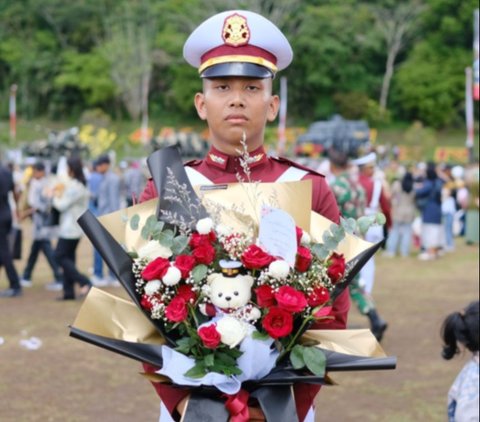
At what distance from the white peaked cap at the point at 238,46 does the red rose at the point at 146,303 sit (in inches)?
30.3

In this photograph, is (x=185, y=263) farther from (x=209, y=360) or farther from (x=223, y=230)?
(x=209, y=360)

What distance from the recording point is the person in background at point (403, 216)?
16.7 m

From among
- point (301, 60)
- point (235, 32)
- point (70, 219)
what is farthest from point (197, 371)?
point (301, 60)

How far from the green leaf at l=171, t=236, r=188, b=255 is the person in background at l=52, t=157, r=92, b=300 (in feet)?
28.3

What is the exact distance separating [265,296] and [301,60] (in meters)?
56.4

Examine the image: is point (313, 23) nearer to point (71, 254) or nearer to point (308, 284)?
point (71, 254)

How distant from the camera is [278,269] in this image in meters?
2.55

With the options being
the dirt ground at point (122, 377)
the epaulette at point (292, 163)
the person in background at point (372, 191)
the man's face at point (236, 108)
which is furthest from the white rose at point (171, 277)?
the person in background at point (372, 191)

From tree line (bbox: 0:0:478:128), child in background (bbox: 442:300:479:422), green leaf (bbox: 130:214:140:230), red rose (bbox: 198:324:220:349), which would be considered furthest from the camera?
tree line (bbox: 0:0:478:128)

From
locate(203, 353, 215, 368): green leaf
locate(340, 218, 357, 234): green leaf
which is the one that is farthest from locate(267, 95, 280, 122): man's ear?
locate(203, 353, 215, 368): green leaf

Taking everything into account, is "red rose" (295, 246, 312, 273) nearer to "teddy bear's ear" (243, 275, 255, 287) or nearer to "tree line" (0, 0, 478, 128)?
"teddy bear's ear" (243, 275, 255, 287)

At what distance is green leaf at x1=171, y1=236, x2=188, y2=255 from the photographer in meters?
2.63

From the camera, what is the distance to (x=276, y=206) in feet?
8.95

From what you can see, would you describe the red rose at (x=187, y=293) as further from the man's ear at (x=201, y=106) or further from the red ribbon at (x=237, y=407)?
the man's ear at (x=201, y=106)
